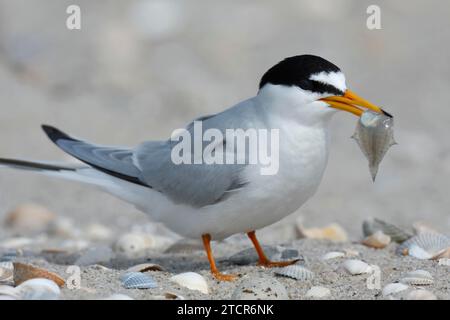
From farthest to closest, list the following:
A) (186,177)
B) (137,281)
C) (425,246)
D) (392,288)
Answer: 1. (425,246)
2. (186,177)
3. (137,281)
4. (392,288)

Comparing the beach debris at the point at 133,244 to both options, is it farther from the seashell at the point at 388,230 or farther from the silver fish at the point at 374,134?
the silver fish at the point at 374,134

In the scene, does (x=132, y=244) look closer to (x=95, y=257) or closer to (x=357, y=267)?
(x=95, y=257)

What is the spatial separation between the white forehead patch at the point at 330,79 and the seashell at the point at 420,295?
1.10 m

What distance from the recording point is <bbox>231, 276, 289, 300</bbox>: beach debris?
151 inches

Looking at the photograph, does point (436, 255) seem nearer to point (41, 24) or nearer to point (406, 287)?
point (406, 287)

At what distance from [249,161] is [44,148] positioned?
448 centimetres

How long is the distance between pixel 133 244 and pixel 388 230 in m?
1.69

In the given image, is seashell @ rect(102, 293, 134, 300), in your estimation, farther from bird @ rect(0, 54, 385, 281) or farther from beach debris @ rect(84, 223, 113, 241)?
beach debris @ rect(84, 223, 113, 241)

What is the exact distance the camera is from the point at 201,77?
9844mm

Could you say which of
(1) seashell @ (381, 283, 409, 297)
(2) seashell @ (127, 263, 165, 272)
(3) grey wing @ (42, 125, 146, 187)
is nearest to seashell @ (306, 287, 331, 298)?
(1) seashell @ (381, 283, 409, 297)

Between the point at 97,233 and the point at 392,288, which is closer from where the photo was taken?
the point at 392,288

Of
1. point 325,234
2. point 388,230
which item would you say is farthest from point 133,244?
point 388,230

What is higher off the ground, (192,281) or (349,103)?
(349,103)
